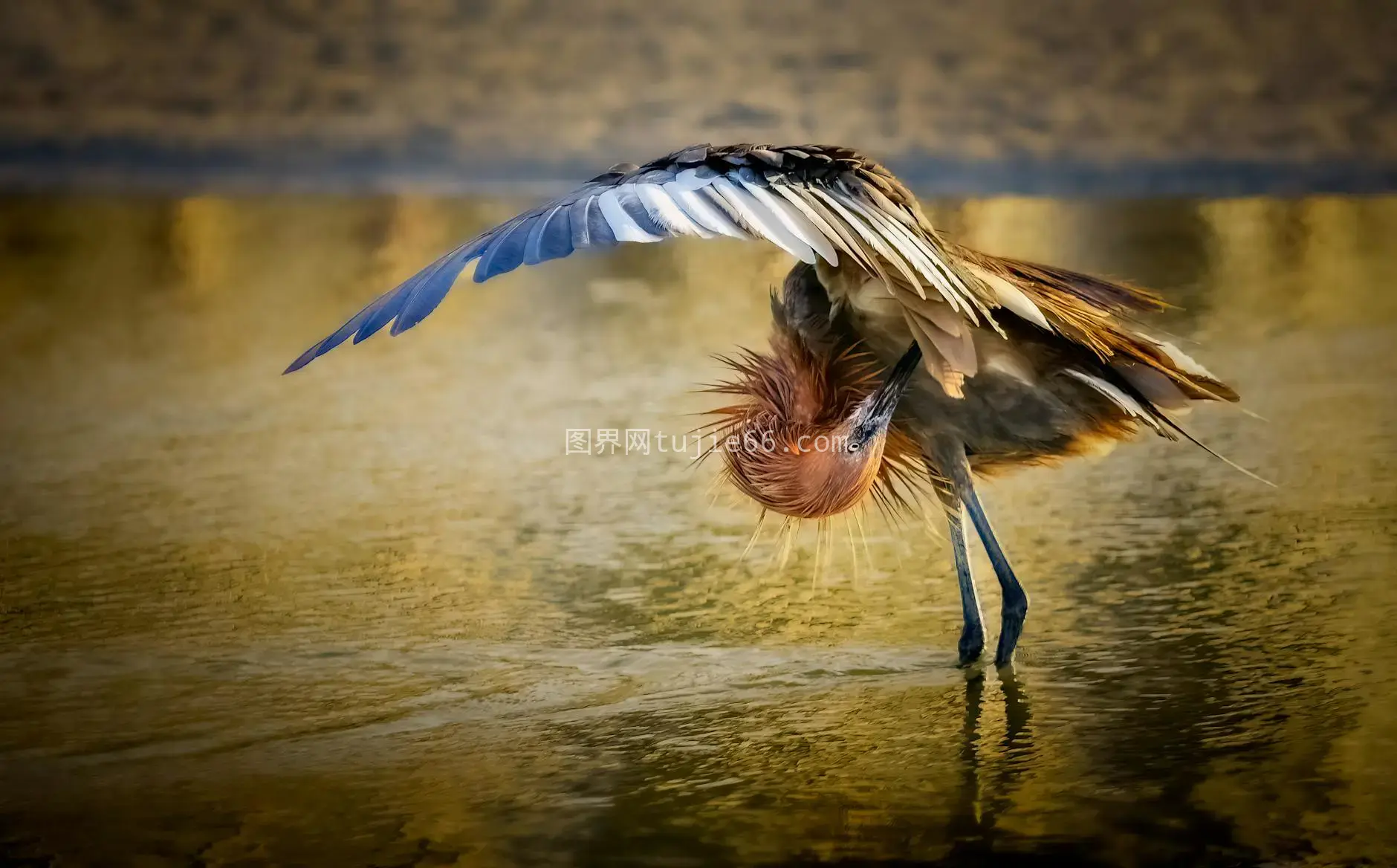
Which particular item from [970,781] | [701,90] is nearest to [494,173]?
[701,90]

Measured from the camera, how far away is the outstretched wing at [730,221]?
3.21 m

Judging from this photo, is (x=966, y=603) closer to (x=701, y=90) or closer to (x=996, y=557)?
(x=996, y=557)

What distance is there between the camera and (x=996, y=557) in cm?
430

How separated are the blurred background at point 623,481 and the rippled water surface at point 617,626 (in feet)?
0.06

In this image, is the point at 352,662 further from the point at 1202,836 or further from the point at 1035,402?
the point at 1202,836

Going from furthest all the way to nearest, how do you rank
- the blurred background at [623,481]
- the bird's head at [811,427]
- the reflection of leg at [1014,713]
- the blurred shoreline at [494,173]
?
1. the blurred shoreline at [494,173]
2. the bird's head at [811,427]
3. the reflection of leg at [1014,713]
4. the blurred background at [623,481]

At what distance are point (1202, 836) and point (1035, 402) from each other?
1.16 m

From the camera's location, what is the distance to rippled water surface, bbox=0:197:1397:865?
3455mm

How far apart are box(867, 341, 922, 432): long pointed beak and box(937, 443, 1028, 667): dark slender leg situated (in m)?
0.22

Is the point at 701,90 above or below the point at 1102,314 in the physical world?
above

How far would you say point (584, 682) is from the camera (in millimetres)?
4211

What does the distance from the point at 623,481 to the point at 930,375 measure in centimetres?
204

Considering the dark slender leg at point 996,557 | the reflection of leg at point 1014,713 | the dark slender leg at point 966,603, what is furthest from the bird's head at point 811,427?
the reflection of leg at point 1014,713

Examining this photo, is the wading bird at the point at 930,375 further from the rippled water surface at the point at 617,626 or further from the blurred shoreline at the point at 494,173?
the blurred shoreline at the point at 494,173
